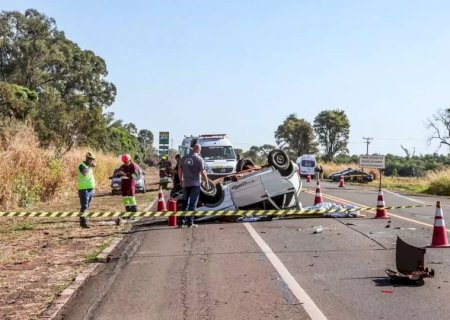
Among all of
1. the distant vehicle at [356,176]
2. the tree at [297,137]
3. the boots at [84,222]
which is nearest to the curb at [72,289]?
the boots at [84,222]

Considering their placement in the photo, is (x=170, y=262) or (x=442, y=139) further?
(x=442, y=139)

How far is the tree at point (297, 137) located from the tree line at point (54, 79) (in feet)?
138

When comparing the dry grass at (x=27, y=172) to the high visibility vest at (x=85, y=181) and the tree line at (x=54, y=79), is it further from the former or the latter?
the tree line at (x=54, y=79)

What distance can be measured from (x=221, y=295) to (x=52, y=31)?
187ft

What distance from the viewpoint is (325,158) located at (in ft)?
336

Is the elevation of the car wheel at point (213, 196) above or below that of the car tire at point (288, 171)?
→ below

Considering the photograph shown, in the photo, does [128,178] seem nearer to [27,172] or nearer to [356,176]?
[27,172]

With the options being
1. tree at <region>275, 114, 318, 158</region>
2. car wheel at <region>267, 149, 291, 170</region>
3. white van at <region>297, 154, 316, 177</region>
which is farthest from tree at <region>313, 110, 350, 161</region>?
car wheel at <region>267, 149, 291, 170</region>

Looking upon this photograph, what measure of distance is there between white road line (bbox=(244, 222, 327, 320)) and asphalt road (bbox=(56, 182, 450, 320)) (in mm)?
11

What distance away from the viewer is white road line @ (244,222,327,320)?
20.4ft

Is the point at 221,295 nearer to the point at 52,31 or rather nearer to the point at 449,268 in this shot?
the point at 449,268

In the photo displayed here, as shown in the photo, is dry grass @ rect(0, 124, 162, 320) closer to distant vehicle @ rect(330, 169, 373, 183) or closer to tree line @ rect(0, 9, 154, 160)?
tree line @ rect(0, 9, 154, 160)

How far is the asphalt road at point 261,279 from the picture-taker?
6.36 metres

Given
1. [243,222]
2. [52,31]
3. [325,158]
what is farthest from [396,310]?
[325,158]
